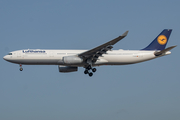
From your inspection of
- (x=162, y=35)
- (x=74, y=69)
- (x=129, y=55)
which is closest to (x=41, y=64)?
(x=74, y=69)

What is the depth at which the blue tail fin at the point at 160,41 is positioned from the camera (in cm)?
4586

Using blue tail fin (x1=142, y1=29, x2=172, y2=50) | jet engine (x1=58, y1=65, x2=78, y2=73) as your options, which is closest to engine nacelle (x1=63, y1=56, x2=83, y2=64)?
jet engine (x1=58, y1=65, x2=78, y2=73)

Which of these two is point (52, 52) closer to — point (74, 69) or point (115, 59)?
point (74, 69)

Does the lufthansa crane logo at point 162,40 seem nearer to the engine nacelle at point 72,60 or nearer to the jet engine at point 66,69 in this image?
the engine nacelle at point 72,60

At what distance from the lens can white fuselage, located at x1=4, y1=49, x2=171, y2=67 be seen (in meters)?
41.2

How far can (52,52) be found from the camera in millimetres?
41625

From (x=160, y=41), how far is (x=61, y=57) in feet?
53.1

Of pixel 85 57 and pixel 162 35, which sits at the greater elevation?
pixel 162 35

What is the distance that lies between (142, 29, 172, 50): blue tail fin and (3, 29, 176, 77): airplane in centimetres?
146

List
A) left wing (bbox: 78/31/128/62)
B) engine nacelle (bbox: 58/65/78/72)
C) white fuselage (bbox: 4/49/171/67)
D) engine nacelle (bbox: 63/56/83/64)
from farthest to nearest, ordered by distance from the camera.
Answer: engine nacelle (bbox: 58/65/78/72), white fuselage (bbox: 4/49/171/67), engine nacelle (bbox: 63/56/83/64), left wing (bbox: 78/31/128/62)

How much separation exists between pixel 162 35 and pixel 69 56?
16129 mm

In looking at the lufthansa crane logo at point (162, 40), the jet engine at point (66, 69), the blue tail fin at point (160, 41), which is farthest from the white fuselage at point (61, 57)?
the lufthansa crane logo at point (162, 40)

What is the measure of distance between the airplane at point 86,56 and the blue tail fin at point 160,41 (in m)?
1.46

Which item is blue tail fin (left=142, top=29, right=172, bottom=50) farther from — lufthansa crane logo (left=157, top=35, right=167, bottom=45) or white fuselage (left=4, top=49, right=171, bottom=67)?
white fuselage (left=4, top=49, right=171, bottom=67)
